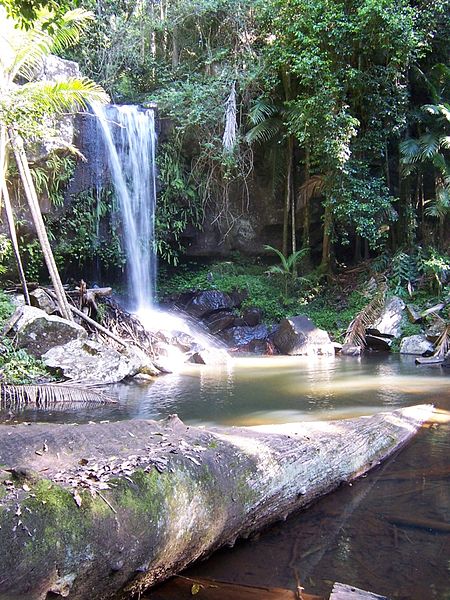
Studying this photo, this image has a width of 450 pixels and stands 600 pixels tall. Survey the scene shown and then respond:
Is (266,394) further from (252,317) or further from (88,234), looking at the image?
(88,234)

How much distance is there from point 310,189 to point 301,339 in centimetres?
521

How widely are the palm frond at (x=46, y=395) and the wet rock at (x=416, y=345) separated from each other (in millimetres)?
7242

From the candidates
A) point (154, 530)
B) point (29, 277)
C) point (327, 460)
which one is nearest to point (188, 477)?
point (154, 530)

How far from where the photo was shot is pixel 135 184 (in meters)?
14.5

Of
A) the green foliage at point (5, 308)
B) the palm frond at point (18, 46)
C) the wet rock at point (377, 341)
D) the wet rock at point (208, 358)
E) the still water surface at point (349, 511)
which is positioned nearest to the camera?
the still water surface at point (349, 511)

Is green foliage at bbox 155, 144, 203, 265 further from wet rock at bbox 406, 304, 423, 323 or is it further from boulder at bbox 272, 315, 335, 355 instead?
wet rock at bbox 406, 304, 423, 323

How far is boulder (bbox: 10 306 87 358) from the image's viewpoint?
8070 millimetres

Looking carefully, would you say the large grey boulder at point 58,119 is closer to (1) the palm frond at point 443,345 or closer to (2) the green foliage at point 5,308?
(2) the green foliage at point 5,308

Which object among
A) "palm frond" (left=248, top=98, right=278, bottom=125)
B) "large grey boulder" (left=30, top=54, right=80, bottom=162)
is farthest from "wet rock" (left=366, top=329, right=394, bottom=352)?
"large grey boulder" (left=30, top=54, right=80, bottom=162)

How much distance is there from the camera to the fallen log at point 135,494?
190 centimetres

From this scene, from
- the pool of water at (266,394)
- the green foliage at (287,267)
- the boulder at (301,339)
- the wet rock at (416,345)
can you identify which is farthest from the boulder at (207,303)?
the wet rock at (416,345)

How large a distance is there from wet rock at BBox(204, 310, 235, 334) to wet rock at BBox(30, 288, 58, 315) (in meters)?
4.50

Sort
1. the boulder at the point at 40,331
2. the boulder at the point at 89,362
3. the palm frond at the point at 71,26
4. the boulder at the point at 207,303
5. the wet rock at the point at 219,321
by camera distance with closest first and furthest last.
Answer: the boulder at the point at 89,362 → the boulder at the point at 40,331 → the palm frond at the point at 71,26 → the wet rock at the point at 219,321 → the boulder at the point at 207,303

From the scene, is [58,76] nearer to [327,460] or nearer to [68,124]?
[68,124]
